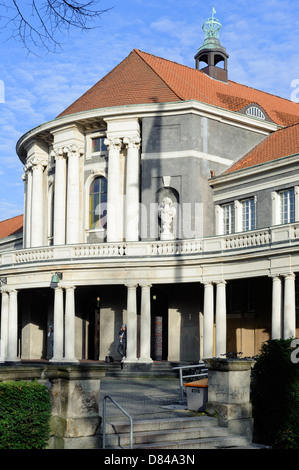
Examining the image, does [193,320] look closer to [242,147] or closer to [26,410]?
[242,147]

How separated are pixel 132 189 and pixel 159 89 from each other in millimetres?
6029

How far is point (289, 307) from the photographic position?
1096 inches

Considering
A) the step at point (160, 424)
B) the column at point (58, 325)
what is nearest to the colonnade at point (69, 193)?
the column at point (58, 325)

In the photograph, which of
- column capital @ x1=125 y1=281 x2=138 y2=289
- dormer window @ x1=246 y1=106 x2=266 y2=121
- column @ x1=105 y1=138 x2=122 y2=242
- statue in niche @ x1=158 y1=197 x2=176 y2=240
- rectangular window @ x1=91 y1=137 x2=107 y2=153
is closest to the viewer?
column capital @ x1=125 y1=281 x2=138 y2=289

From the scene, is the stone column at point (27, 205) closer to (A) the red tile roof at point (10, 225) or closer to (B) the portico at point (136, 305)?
(B) the portico at point (136, 305)

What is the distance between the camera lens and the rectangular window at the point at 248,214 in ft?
115

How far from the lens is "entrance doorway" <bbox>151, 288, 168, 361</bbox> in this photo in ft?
120

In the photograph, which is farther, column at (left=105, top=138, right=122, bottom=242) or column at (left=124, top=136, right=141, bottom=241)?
column at (left=105, top=138, right=122, bottom=242)

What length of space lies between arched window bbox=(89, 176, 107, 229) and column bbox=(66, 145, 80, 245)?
2.96 feet

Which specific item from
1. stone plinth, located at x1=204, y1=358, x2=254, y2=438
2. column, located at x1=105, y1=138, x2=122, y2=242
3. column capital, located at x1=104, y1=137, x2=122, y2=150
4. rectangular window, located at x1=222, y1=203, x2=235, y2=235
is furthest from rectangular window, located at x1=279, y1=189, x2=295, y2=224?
stone plinth, located at x1=204, y1=358, x2=254, y2=438

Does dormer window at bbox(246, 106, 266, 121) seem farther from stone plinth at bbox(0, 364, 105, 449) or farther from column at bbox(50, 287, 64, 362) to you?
stone plinth at bbox(0, 364, 105, 449)

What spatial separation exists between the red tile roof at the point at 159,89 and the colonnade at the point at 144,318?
35.9ft

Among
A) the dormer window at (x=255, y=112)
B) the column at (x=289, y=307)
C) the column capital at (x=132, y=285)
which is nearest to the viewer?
the column at (x=289, y=307)

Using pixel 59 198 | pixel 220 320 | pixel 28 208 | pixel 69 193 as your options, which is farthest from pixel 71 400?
pixel 28 208
